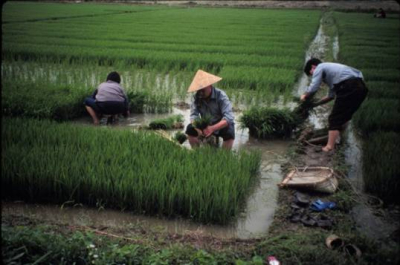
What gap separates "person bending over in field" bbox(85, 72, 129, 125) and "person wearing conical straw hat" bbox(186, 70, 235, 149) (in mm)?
1633

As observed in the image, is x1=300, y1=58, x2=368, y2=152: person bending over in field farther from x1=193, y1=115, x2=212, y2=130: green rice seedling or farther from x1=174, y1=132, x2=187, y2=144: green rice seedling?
x1=174, y1=132, x2=187, y2=144: green rice seedling

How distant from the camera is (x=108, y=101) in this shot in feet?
18.0

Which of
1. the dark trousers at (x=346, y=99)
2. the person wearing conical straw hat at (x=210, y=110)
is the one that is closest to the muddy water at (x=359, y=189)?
the dark trousers at (x=346, y=99)

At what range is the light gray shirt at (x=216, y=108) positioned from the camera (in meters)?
4.34

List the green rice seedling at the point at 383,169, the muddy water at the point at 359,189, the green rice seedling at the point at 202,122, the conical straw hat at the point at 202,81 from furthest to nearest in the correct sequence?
1. the green rice seedling at the point at 202,122
2. the conical straw hat at the point at 202,81
3. the green rice seedling at the point at 383,169
4. the muddy water at the point at 359,189

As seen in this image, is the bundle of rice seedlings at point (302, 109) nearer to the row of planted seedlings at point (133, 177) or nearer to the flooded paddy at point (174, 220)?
the row of planted seedlings at point (133, 177)

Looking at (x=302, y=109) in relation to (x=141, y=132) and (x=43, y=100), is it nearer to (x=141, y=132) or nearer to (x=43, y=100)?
(x=141, y=132)

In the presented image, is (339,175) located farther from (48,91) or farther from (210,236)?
(48,91)

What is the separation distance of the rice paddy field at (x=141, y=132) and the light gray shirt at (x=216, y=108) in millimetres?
475

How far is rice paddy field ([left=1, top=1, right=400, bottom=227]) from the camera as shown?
128 inches

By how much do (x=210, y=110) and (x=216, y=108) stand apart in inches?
3.0

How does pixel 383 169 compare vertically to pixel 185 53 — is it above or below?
below

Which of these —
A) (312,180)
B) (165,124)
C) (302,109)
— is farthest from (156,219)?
(302,109)

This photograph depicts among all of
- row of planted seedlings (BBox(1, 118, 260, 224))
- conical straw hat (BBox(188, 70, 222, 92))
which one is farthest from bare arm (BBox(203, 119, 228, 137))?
conical straw hat (BBox(188, 70, 222, 92))
